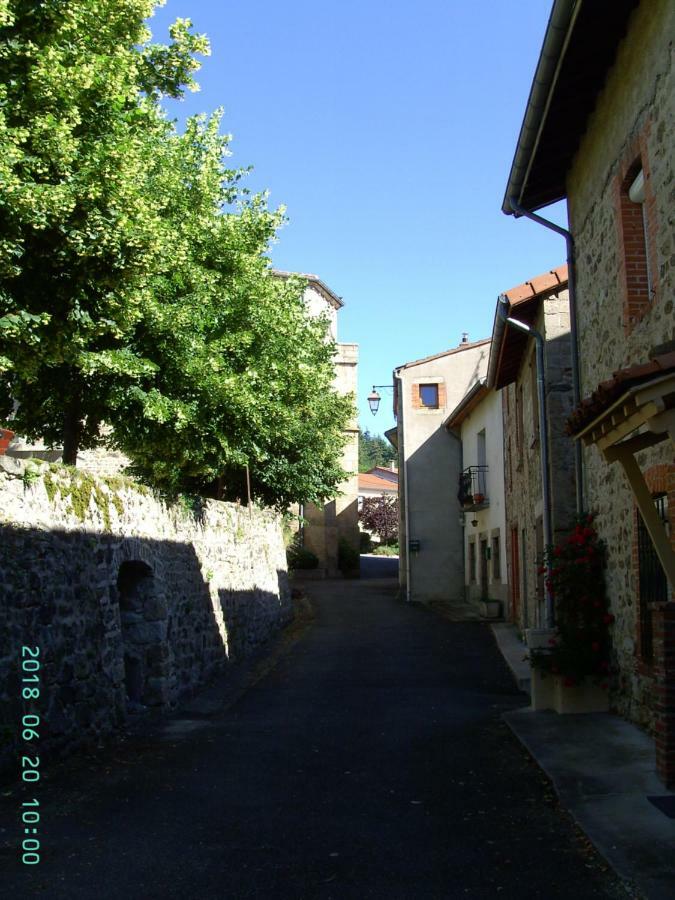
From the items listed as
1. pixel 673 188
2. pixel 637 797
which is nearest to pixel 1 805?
pixel 637 797

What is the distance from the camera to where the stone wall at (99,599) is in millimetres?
7812

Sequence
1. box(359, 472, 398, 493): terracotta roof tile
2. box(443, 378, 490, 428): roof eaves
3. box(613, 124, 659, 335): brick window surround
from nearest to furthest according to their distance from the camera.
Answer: box(613, 124, 659, 335): brick window surround
box(443, 378, 490, 428): roof eaves
box(359, 472, 398, 493): terracotta roof tile

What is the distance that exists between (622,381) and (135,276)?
5222 mm

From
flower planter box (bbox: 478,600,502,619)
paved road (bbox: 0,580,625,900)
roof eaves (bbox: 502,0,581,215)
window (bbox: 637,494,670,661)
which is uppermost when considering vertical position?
roof eaves (bbox: 502,0,581,215)

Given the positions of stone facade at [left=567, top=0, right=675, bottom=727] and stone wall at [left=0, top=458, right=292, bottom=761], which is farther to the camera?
stone wall at [left=0, top=458, right=292, bottom=761]

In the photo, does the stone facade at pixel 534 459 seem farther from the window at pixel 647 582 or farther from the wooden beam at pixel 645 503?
the wooden beam at pixel 645 503

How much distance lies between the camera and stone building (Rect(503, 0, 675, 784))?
625 centimetres

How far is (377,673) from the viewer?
14484 mm

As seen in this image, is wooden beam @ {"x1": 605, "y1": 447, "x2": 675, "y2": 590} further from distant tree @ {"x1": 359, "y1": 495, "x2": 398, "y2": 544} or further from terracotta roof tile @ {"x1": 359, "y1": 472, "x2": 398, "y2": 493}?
terracotta roof tile @ {"x1": 359, "y1": 472, "x2": 398, "y2": 493}

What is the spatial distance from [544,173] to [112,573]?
679 centimetres

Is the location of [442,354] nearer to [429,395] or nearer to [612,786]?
[429,395]

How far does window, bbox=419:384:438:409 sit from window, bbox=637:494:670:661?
22888 mm

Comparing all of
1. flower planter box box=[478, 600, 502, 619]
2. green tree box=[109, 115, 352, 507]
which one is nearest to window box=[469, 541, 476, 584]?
flower planter box box=[478, 600, 502, 619]

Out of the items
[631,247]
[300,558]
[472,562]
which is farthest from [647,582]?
[300,558]
